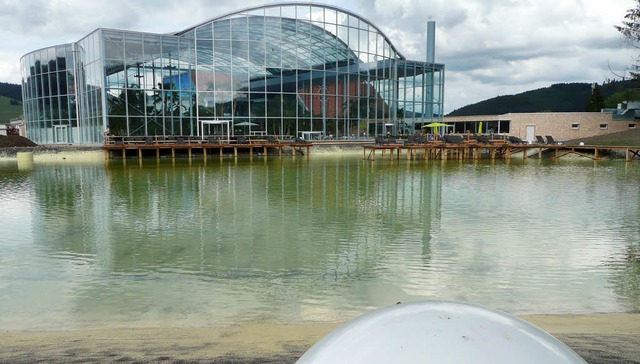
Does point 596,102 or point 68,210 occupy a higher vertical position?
point 596,102

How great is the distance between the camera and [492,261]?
263 inches

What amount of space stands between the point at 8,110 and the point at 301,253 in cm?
13139

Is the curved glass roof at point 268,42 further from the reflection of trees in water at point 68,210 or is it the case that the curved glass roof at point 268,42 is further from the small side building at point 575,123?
the small side building at point 575,123

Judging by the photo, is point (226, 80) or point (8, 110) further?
point (8, 110)

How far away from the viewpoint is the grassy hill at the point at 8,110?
Result: 351 feet

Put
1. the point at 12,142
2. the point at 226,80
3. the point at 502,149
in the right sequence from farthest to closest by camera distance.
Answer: the point at 226,80 → the point at 502,149 → the point at 12,142

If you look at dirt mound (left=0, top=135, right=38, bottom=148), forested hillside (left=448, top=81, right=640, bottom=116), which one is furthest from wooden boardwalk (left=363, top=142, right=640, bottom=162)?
forested hillside (left=448, top=81, right=640, bottom=116)

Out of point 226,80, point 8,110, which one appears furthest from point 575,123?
point 8,110

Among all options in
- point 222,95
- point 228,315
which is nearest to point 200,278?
point 228,315

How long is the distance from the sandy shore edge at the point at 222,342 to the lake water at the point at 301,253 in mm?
488

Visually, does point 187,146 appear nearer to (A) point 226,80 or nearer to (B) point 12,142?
(A) point 226,80

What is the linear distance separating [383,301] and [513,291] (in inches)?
62.0

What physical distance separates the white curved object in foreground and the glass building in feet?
100

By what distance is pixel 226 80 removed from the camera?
31.8 meters
